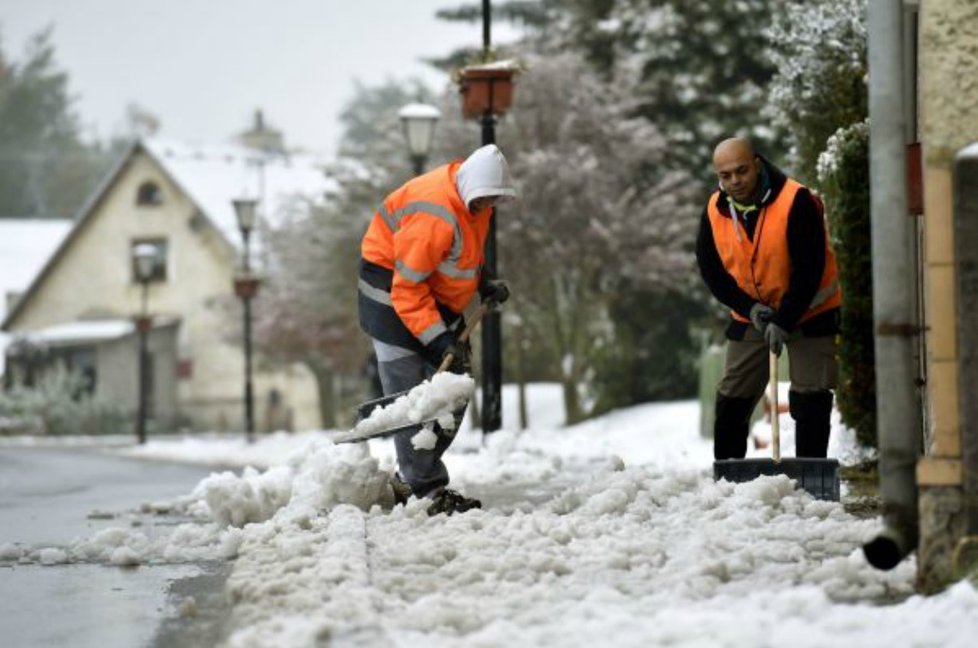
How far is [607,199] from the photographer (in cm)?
2909

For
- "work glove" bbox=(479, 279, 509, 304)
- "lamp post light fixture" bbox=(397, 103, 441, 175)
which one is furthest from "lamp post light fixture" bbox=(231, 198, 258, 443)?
"work glove" bbox=(479, 279, 509, 304)

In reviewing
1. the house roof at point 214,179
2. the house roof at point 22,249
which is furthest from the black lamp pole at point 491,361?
the house roof at point 22,249

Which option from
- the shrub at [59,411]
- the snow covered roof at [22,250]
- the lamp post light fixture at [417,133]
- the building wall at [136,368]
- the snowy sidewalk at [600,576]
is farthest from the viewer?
the snow covered roof at [22,250]

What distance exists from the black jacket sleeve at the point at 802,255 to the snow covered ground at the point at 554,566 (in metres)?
0.90

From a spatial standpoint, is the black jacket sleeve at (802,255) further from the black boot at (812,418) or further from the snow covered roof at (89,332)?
the snow covered roof at (89,332)

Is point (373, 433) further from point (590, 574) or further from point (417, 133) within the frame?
point (417, 133)

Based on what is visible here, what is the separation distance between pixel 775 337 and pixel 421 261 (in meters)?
1.65

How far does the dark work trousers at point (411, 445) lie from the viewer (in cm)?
845

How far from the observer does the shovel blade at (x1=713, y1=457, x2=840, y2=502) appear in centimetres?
772

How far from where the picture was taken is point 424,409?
7.85 meters

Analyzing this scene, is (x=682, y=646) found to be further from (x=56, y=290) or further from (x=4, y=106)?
(x=4, y=106)

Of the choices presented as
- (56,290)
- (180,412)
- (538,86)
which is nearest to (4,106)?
(56,290)

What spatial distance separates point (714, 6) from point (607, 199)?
386cm

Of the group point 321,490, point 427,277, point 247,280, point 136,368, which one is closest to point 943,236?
point 427,277
